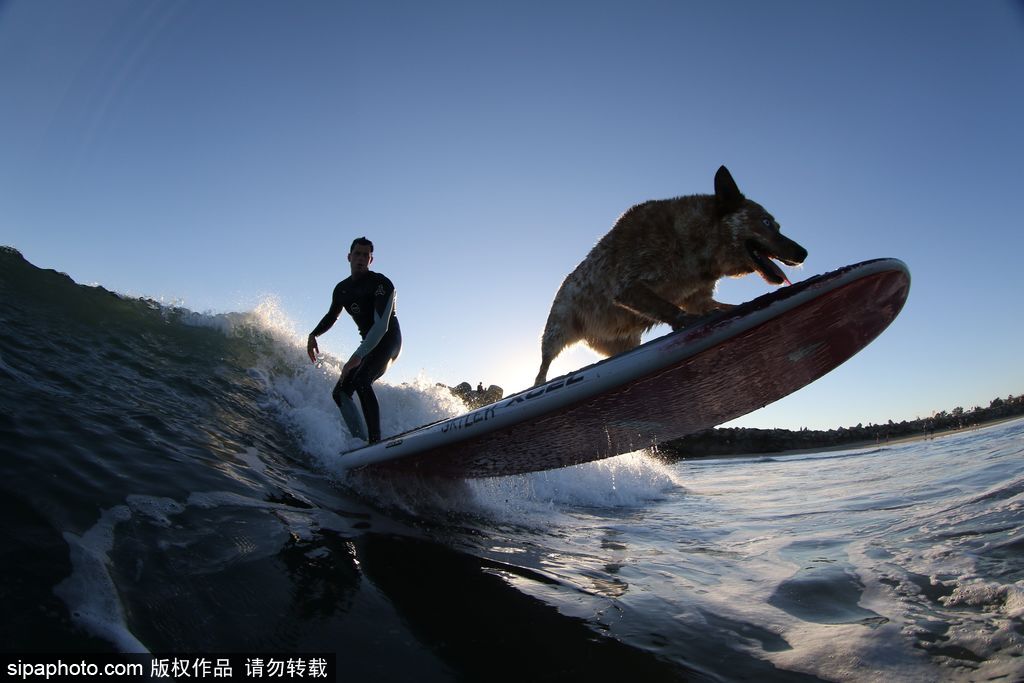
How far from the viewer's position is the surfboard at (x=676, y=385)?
2814 mm

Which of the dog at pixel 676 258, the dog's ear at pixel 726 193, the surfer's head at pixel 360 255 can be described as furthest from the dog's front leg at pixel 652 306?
the surfer's head at pixel 360 255

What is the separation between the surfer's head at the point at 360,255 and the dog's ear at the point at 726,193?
13.2ft

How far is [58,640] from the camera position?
1.60 meters

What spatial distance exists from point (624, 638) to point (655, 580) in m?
1.03

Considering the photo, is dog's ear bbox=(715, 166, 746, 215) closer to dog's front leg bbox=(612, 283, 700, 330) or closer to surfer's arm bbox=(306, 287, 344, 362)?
dog's front leg bbox=(612, 283, 700, 330)

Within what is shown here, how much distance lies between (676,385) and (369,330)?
363 cm

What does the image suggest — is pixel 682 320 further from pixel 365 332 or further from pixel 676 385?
pixel 365 332

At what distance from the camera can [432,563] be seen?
3.06 meters

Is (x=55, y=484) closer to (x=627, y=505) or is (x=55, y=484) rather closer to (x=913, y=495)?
(x=627, y=505)

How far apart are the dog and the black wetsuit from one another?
258cm

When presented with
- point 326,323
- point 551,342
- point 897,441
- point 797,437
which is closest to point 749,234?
point 551,342

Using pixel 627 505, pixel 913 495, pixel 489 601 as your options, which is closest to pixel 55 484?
pixel 489 601

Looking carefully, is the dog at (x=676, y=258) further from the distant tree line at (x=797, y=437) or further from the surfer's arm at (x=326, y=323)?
the distant tree line at (x=797, y=437)

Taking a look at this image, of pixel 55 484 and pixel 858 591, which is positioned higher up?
pixel 55 484
